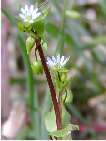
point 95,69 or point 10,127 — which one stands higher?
point 95,69

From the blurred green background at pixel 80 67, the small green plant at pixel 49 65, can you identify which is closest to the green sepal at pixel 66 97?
the small green plant at pixel 49 65

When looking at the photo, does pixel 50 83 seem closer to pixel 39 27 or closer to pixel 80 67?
pixel 39 27

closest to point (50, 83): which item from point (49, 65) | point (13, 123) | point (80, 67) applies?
point (49, 65)

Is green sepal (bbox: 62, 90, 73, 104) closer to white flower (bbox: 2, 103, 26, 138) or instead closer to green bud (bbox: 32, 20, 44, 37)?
green bud (bbox: 32, 20, 44, 37)

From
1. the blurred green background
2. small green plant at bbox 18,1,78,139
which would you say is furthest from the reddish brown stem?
the blurred green background

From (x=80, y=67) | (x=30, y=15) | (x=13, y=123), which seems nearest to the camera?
(x=30, y=15)

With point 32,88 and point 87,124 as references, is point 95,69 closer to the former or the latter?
point 87,124

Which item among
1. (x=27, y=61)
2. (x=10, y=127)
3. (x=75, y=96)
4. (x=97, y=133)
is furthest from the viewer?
(x=75, y=96)

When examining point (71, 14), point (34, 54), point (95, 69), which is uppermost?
point (71, 14)

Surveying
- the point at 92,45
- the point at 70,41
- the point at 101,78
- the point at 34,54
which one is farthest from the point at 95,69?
the point at 34,54
